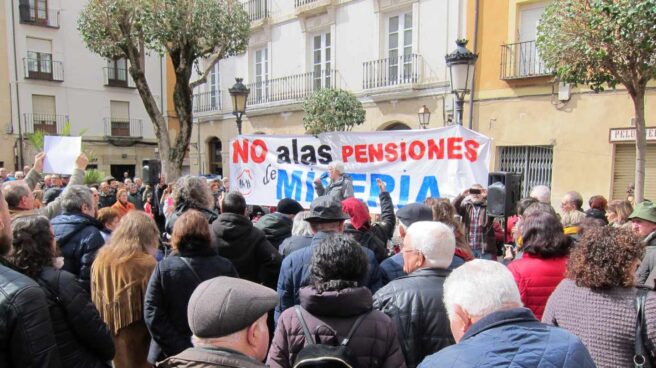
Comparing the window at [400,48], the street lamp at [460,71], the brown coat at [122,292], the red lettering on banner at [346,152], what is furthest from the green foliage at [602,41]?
the window at [400,48]

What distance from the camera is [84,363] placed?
2.42 m

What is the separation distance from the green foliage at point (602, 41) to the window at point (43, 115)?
24.8 metres

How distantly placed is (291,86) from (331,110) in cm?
501

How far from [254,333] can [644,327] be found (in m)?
1.74

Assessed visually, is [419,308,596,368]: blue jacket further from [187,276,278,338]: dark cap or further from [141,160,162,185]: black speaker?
[141,160,162,185]: black speaker

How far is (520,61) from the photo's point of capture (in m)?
12.4

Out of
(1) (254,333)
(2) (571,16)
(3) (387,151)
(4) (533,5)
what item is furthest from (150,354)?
(4) (533,5)

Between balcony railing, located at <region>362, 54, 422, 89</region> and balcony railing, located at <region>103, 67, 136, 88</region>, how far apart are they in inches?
693

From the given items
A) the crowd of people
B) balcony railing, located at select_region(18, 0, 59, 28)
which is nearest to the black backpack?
the crowd of people

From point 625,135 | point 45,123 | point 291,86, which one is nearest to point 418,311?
point 625,135

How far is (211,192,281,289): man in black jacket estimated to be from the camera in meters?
3.72

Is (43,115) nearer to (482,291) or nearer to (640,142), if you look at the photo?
(640,142)

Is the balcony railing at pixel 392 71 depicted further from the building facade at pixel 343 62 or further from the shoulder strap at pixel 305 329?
the shoulder strap at pixel 305 329

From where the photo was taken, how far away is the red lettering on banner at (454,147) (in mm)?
5758
